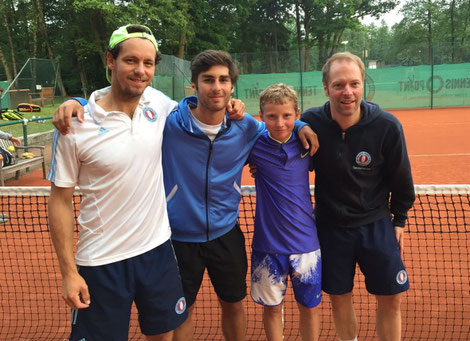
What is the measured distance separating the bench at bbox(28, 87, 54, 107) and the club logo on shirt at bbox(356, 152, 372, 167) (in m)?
19.4

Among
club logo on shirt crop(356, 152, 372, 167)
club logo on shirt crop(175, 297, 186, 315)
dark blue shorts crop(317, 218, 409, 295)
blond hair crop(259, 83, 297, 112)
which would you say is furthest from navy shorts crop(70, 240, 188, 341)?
club logo on shirt crop(356, 152, 372, 167)

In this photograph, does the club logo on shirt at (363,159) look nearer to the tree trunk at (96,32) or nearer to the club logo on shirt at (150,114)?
the club logo on shirt at (150,114)

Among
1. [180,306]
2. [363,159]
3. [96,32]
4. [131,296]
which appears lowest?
[180,306]

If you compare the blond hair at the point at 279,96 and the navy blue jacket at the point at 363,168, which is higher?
the blond hair at the point at 279,96

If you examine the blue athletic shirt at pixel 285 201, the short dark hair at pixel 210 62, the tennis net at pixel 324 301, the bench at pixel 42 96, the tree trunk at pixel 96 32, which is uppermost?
the tree trunk at pixel 96 32

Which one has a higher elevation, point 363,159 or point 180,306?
point 363,159

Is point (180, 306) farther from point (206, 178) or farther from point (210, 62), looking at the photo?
point (210, 62)

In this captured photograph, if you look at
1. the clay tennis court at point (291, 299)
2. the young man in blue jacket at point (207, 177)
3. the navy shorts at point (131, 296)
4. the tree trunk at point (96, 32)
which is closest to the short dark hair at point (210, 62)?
the young man in blue jacket at point (207, 177)

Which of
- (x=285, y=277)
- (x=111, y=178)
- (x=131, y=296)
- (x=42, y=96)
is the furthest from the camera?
(x=42, y=96)

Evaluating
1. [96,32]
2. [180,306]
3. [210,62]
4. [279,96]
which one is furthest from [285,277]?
[96,32]

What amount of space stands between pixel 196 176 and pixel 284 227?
60 cm

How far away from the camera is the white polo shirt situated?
1903 millimetres

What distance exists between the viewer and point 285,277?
7.97ft

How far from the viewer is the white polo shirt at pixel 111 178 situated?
190cm
